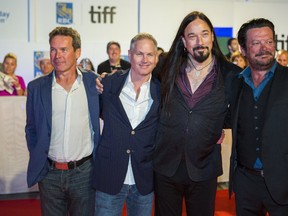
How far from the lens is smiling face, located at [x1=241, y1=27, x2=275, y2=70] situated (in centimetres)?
259

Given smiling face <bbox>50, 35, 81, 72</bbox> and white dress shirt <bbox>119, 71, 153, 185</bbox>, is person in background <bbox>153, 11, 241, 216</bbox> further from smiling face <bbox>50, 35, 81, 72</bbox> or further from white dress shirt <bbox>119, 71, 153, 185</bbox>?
smiling face <bbox>50, 35, 81, 72</bbox>

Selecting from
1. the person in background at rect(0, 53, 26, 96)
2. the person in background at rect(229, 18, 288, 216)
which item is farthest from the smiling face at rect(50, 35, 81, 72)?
the person in background at rect(0, 53, 26, 96)

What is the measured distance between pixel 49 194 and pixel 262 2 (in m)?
9.12

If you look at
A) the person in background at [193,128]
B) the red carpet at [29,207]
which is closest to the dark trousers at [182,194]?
the person in background at [193,128]

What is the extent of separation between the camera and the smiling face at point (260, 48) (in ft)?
8.48

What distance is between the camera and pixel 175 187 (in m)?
2.74

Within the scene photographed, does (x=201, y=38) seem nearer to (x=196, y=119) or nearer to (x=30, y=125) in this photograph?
(x=196, y=119)

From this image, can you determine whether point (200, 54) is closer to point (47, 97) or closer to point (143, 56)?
point (143, 56)

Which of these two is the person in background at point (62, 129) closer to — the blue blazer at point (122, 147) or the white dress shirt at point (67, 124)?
the white dress shirt at point (67, 124)

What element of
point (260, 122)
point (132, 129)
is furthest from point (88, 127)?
point (260, 122)

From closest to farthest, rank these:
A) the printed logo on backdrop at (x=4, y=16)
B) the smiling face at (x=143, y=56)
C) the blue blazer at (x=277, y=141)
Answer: the blue blazer at (x=277, y=141) < the smiling face at (x=143, y=56) < the printed logo on backdrop at (x=4, y=16)

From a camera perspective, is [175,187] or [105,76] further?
[105,76]

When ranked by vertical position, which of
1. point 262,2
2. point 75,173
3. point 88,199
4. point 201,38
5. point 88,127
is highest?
point 262,2

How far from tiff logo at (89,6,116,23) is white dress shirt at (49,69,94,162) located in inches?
251
